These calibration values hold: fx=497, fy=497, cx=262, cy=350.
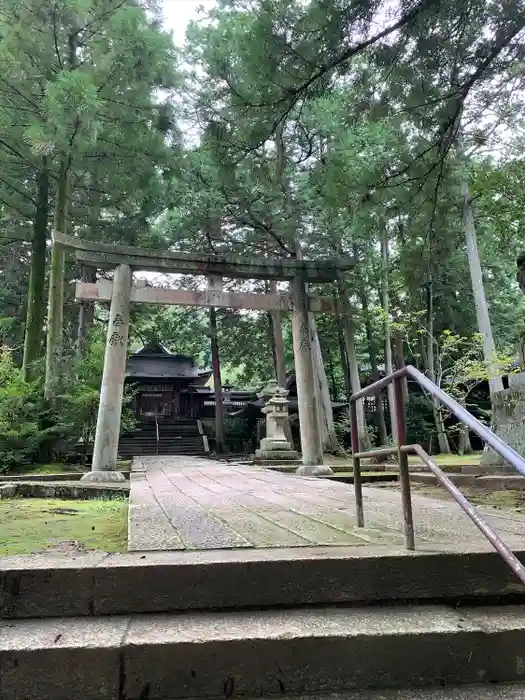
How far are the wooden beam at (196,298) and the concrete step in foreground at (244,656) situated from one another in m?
7.08

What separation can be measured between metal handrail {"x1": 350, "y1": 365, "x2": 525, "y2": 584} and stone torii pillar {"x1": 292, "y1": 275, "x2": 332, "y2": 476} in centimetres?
586

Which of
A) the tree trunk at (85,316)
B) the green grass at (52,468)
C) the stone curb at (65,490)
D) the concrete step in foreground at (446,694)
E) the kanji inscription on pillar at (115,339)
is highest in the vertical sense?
the tree trunk at (85,316)

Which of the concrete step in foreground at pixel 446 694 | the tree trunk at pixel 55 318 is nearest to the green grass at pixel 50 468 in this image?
the tree trunk at pixel 55 318

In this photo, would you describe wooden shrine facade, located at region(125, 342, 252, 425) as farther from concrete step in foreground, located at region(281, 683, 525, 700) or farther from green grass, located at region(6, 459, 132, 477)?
concrete step in foreground, located at region(281, 683, 525, 700)

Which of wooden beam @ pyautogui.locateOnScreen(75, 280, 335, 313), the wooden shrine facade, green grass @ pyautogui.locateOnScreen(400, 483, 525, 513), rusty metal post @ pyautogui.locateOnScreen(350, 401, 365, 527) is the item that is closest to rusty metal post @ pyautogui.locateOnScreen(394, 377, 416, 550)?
rusty metal post @ pyautogui.locateOnScreen(350, 401, 365, 527)

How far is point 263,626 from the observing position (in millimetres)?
1544

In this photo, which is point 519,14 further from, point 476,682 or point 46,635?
point 46,635

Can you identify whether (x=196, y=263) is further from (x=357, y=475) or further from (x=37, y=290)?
(x=357, y=475)

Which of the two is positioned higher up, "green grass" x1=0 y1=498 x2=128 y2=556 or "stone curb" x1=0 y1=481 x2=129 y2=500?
"stone curb" x1=0 y1=481 x2=129 y2=500

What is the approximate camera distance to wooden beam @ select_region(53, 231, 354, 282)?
7.98 meters

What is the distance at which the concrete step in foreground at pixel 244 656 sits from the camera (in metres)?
1.38

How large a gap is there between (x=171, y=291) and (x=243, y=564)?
7357mm

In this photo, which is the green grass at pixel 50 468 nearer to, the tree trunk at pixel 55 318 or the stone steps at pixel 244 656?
the tree trunk at pixel 55 318

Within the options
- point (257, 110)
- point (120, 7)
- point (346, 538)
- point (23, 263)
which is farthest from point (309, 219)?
point (346, 538)
